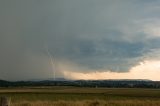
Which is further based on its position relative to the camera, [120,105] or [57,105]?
[120,105]

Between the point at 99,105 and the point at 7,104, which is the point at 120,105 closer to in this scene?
the point at 99,105

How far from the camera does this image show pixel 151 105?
22.8 meters

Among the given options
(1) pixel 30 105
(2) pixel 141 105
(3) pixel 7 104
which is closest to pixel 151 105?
(2) pixel 141 105

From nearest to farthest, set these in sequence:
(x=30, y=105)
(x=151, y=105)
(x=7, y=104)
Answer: (x=7, y=104), (x=30, y=105), (x=151, y=105)

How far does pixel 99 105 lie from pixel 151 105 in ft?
12.5

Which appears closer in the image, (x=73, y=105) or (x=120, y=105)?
(x=73, y=105)

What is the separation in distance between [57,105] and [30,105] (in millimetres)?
1895

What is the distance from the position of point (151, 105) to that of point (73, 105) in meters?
5.38

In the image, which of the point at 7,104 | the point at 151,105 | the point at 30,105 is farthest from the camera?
the point at 151,105

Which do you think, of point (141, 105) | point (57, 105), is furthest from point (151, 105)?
point (57, 105)

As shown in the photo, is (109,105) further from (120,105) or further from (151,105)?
(151,105)

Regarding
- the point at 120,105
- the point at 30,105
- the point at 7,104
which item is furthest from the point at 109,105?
the point at 7,104

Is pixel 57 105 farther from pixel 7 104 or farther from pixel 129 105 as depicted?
pixel 7 104

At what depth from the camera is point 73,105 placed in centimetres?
2167
